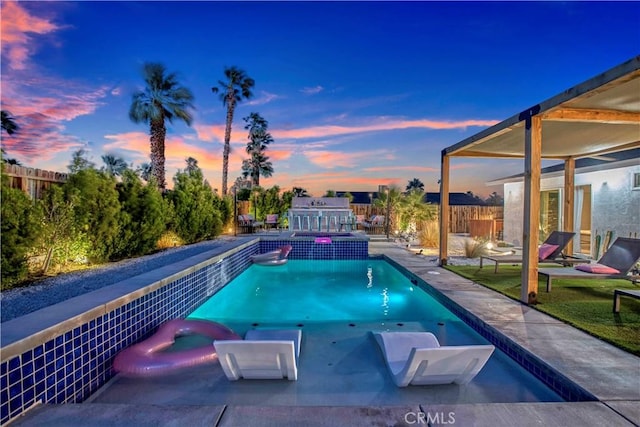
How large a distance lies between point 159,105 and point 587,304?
14.9 meters

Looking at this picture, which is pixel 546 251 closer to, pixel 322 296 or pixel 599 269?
A: pixel 599 269

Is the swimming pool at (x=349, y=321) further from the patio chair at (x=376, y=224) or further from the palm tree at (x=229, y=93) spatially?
the palm tree at (x=229, y=93)

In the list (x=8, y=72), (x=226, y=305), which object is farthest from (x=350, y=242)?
(x=8, y=72)

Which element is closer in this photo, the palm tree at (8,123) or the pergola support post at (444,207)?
the pergola support post at (444,207)

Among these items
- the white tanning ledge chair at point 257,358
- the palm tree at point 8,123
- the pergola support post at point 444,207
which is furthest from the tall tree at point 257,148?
the white tanning ledge chair at point 257,358

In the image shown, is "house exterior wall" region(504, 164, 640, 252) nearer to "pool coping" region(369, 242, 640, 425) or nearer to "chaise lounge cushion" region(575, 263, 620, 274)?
"chaise lounge cushion" region(575, 263, 620, 274)

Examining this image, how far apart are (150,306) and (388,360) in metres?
2.65

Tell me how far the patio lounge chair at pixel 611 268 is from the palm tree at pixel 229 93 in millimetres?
18329

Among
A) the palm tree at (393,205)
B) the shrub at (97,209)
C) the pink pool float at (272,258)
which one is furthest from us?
the palm tree at (393,205)

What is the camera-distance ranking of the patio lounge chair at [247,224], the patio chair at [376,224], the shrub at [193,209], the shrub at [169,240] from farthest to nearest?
the patio chair at [376,224], the patio lounge chair at [247,224], the shrub at [193,209], the shrub at [169,240]

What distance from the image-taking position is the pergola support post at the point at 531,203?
14.0 ft

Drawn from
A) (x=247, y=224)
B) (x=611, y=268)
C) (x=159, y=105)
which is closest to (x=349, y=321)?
(x=611, y=268)

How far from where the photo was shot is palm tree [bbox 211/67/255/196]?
2067 cm
